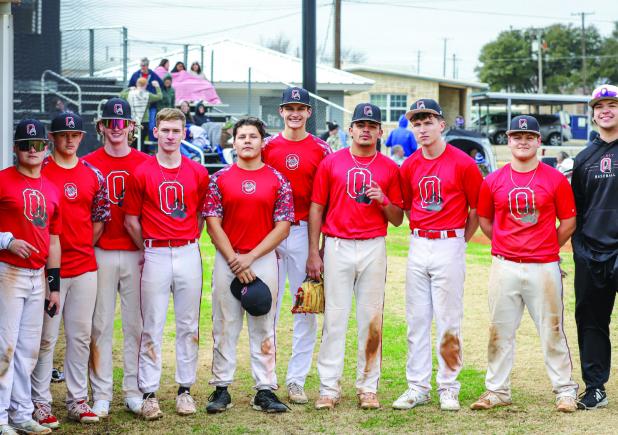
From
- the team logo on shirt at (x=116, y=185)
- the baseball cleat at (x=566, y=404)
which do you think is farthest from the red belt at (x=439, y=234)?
the team logo on shirt at (x=116, y=185)

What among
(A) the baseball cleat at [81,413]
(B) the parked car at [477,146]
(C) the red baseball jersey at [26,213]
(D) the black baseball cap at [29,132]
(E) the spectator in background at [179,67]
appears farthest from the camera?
(B) the parked car at [477,146]

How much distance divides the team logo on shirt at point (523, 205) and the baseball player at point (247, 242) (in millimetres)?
1642

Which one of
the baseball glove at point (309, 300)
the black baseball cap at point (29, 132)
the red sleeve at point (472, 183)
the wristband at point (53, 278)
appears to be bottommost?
the baseball glove at point (309, 300)

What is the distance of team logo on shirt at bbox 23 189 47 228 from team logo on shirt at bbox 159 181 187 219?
0.87m

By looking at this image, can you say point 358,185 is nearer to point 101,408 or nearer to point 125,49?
point 101,408

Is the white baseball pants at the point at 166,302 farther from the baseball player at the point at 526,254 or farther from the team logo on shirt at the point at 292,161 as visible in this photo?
the baseball player at the point at 526,254

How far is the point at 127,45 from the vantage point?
2125 centimetres

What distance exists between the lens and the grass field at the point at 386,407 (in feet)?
20.3

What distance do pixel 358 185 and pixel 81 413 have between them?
2616 mm

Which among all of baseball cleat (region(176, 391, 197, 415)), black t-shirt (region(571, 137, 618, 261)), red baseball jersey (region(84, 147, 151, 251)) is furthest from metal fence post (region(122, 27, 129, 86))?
black t-shirt (region(571, 137, 618, 261))

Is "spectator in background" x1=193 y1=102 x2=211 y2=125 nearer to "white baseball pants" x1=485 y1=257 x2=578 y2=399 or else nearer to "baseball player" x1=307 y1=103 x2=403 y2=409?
"baseball player" x1=307 y1=103 x2=403 y2=409

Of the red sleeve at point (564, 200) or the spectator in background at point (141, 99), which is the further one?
the spectator in background at point (141, 99)

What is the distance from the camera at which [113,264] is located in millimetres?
6492

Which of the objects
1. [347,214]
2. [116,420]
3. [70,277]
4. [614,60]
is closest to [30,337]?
[70,277]
